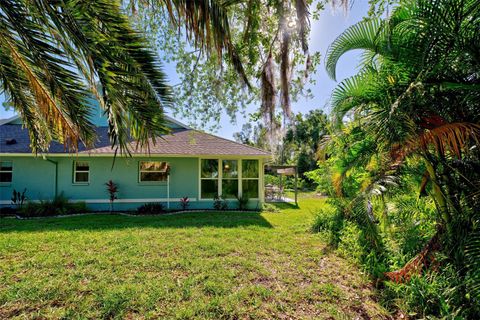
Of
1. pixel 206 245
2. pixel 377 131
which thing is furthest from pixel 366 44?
pixel 206 245

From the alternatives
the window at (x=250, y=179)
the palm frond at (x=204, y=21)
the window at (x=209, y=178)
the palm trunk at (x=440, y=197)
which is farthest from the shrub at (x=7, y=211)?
the palm trunk at (x=440, y=197)

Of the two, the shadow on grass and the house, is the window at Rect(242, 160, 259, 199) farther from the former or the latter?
the shadow on grass

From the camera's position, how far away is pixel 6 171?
10758 millimetres

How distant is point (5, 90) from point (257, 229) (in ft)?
21.6

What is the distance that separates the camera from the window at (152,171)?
1133 cm

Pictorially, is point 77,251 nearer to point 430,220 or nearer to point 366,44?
point 366,44

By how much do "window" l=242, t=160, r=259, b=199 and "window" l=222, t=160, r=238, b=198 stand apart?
396 millimetres

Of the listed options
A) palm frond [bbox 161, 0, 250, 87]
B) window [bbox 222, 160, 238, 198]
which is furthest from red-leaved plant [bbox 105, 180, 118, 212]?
palm frond [bbox 161, 0, 250, 87]

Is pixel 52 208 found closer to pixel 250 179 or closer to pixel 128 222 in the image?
pixel 128 222

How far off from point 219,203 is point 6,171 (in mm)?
9607

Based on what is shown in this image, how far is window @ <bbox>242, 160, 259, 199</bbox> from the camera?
11883 mm

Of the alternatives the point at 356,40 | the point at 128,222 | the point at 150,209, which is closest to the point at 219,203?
the point at 150,209

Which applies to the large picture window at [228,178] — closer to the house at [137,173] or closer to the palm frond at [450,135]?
the house at [137,173]

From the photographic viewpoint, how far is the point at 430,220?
4336 mm
